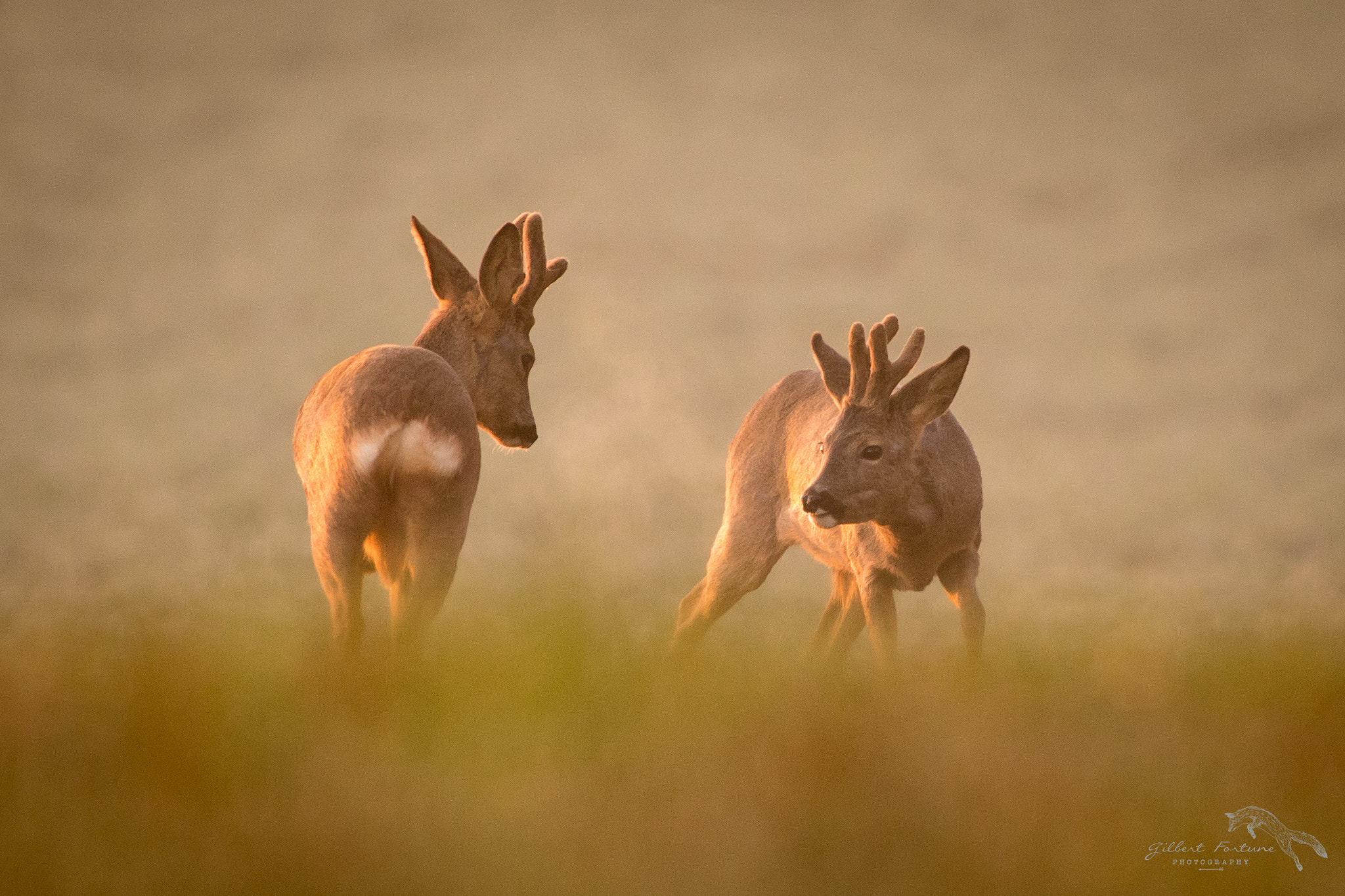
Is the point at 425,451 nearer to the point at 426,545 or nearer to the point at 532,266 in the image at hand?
the point at 426,545

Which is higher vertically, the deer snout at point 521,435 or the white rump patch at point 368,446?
the deer snout at point 521,435

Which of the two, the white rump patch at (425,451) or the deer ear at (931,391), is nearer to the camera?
the white rump patch at (425,451)

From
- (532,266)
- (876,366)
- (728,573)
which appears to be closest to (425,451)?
(532,266)

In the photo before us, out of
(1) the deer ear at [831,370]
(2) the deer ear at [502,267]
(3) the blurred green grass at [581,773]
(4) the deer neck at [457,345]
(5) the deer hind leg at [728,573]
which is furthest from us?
(5) the deer hind leg at [728,573]

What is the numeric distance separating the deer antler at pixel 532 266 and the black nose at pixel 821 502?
5.81 ft

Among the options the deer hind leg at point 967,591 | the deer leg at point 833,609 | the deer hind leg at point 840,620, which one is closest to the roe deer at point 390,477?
the deer hind leg at point 967,591

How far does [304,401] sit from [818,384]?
11.4 feet

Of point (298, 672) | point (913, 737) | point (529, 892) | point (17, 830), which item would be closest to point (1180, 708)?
point (913, 737)

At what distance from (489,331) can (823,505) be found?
1.96 metres

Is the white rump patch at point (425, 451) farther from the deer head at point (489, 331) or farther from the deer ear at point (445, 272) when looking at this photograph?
the deer ear at point (445, 272)

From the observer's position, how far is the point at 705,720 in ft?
10.9

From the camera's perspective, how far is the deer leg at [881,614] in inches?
231

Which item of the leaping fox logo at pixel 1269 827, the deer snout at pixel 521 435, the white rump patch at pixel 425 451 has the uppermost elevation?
the deer snout at pixel 521 435

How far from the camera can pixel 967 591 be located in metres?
6.10
